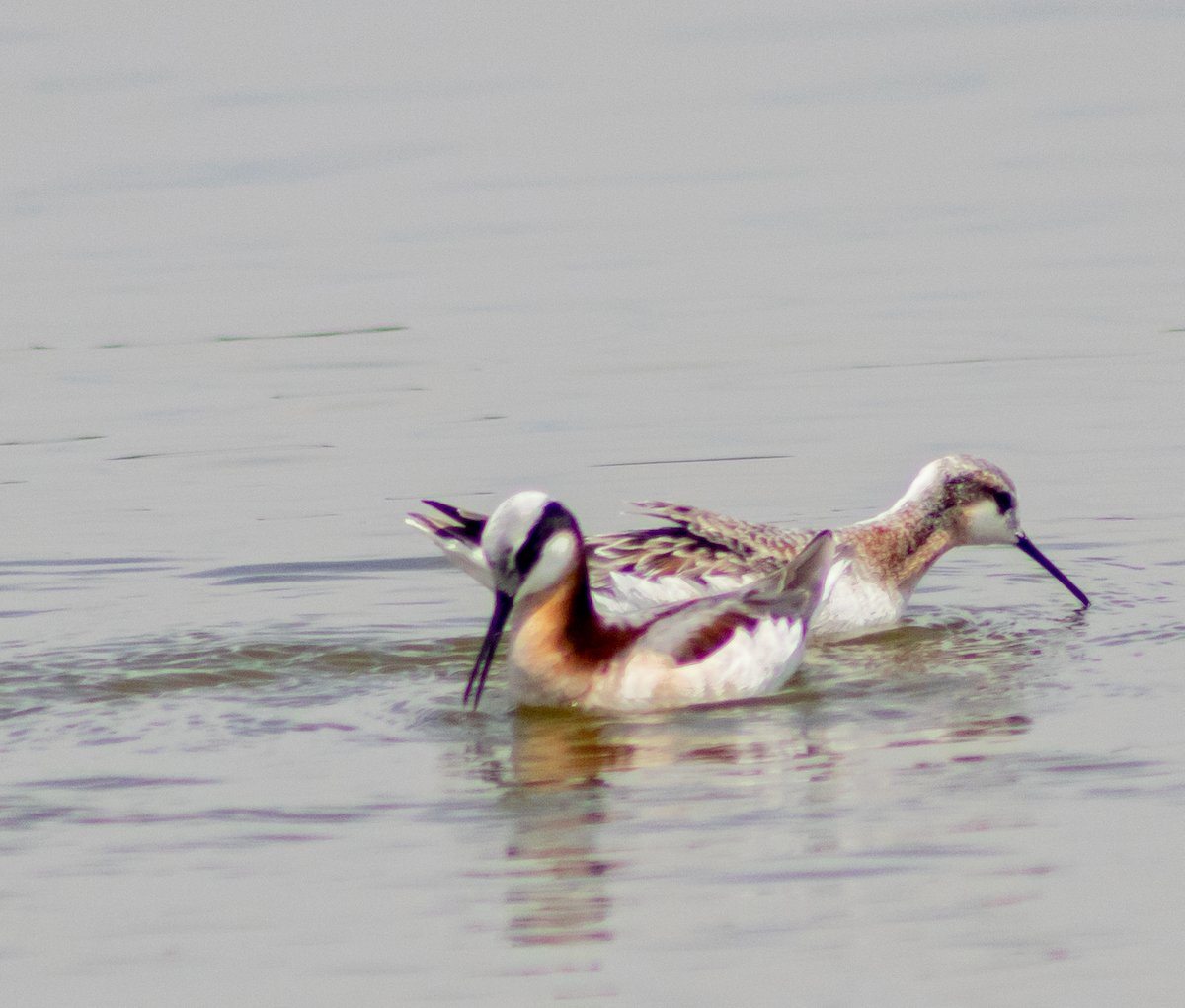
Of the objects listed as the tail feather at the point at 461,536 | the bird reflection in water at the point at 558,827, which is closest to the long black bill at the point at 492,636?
the bird reflection in water at the point at 558,827

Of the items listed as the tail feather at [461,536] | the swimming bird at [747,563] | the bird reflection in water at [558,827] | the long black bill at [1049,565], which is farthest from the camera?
the long black bill at [1049,565]

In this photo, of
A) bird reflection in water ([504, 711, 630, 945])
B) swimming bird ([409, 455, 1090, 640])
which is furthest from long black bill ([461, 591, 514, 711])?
swimming bird ([409, 455, 1090, 640])

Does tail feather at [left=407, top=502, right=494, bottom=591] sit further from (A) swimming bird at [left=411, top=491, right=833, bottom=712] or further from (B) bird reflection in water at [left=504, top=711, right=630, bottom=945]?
(B) bird reflection in water at [left=504, top=711, right=630, bottom=945]

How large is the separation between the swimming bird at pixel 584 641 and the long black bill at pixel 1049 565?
8.13 ft

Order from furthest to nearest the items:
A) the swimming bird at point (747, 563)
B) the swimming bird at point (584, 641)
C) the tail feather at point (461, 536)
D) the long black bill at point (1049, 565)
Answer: the long black bill at point (1049, 565)
the swimming bird at point (747, 563)
the tail feather at point (461, 536)
the swimming bird at point (584, 641)

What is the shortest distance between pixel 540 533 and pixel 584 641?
1.84ft

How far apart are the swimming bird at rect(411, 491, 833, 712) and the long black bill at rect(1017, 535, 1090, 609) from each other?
2.48 metres

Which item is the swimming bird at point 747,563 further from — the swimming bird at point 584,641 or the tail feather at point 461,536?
the swimming bird at point 584,641

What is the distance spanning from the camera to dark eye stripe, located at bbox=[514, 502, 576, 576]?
1117cm

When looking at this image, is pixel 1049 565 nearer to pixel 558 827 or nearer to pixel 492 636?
pixel 492 636

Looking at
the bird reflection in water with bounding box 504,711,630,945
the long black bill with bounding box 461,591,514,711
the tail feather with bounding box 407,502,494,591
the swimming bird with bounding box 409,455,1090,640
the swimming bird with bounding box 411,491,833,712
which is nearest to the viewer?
the bird reflection in water with bounding box 504,711,630,945

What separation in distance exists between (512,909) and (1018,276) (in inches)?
611

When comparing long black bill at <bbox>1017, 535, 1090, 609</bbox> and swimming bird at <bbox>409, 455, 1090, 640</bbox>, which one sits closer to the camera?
swimming bird at <bbox>409, 455, 1090, 640</bbox>

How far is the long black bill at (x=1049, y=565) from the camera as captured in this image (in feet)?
43.7
